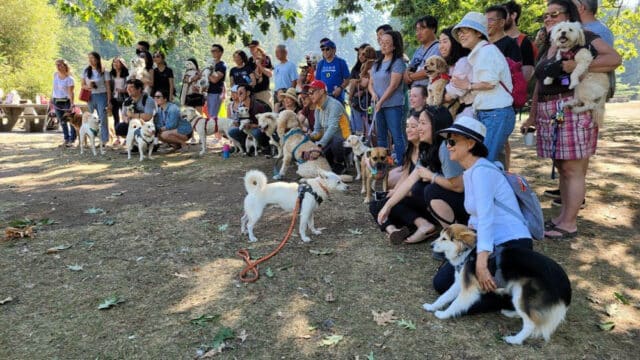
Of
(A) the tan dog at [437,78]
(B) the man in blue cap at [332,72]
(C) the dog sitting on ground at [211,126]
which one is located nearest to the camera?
(A) the tan dog at [437,78]

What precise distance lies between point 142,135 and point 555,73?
26.6 feet

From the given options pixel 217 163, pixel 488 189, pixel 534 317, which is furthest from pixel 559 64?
pixel 217 163

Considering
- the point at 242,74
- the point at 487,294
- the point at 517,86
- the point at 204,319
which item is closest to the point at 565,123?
the point at 517,86

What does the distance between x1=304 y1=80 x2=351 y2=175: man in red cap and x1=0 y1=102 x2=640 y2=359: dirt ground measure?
3.98ft

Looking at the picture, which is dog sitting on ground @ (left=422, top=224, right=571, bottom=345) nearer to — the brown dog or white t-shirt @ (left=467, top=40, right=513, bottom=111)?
white t-shirt @ (left=467, top=40, right=513, bottom=111)

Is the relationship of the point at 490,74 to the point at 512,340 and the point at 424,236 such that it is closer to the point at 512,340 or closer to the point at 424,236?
the point at 424,236

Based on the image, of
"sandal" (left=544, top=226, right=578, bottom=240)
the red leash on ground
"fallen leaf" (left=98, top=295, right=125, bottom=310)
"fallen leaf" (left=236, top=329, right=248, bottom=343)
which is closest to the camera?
"fallen leaf" (left=236, top=329, right=248, bottom=343)

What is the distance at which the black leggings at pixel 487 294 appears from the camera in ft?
9.43

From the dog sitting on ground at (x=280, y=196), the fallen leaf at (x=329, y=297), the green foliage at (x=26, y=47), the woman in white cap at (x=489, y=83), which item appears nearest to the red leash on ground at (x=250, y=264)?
the dog sitting on ground at (x=280, y=196)

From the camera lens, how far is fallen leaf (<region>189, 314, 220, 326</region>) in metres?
3.04

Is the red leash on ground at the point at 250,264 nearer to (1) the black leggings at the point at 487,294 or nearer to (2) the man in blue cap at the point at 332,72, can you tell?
(1) the black leggings at the point at 487,294

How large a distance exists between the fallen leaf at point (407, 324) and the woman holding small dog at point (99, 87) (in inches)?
382

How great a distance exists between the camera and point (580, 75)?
3984mm

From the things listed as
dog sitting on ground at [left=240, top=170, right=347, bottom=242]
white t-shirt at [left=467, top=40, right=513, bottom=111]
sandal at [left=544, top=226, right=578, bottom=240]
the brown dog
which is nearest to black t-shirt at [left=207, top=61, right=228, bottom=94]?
the brown dog
